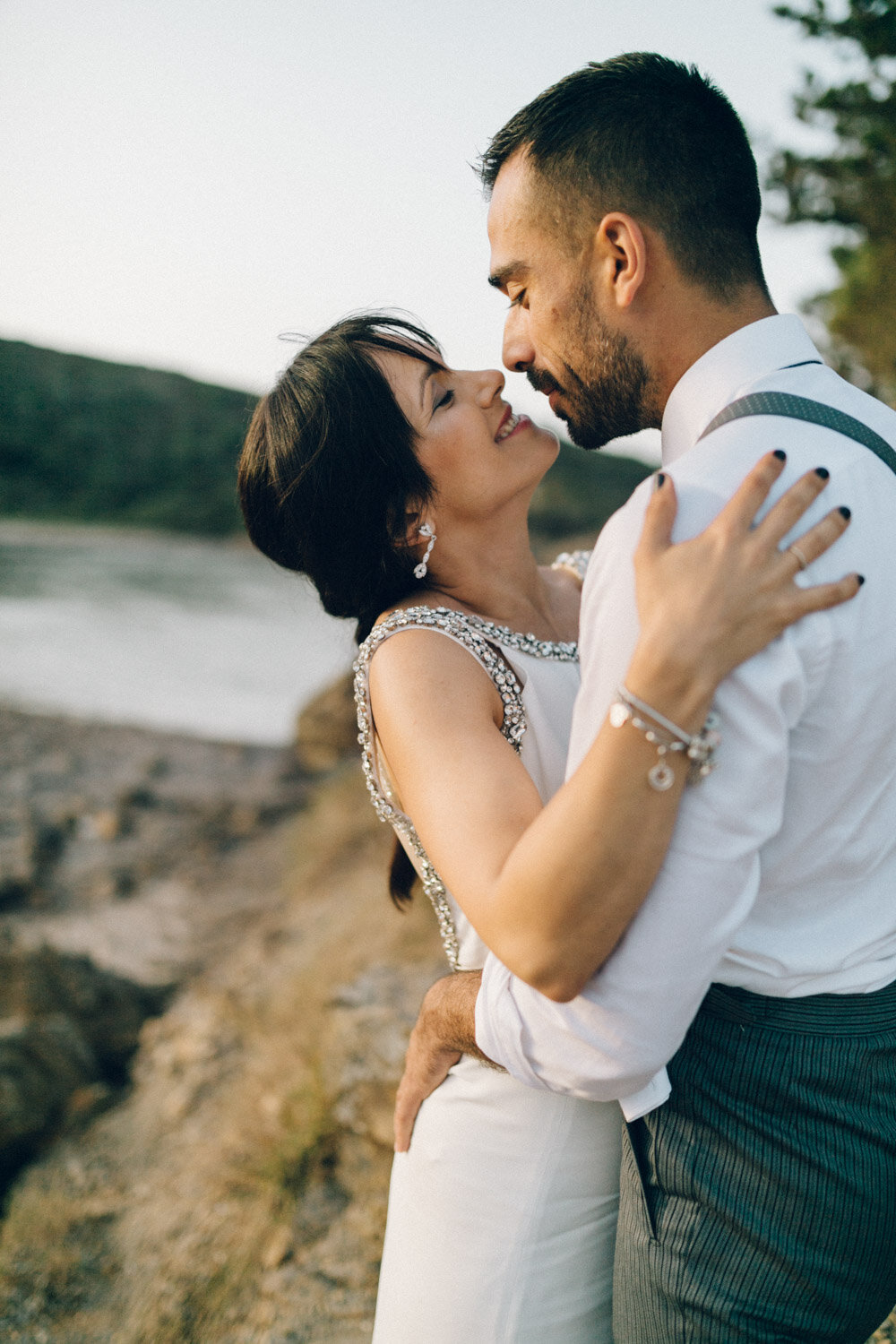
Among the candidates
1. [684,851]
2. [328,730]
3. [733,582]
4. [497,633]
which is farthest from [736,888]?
[328,730]

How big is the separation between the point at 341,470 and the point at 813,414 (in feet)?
3.20

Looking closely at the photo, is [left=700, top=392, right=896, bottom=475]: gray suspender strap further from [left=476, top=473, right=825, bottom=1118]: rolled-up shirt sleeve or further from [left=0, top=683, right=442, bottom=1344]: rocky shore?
[left=0, top=683, right=442, bottom=1344]: rocky shore

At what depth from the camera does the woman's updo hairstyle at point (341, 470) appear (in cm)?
186

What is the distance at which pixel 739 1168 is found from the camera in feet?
3.97

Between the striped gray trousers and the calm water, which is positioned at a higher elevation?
the striped gray trousers

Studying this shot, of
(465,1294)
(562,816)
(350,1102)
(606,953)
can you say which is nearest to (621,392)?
(562,816)

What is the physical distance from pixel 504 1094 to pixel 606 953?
697 mm

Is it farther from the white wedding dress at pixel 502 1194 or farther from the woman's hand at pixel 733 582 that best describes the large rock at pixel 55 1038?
the woman's hand at pixel 733 582

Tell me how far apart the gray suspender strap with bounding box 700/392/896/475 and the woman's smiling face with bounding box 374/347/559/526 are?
0.81m

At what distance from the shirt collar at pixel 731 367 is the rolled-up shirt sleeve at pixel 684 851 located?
332mm

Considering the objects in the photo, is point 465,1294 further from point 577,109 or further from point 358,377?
point 577,109

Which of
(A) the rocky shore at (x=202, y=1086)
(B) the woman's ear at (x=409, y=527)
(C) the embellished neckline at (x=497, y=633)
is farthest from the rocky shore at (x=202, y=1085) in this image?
(B) the woman's ear at (x=409, y=527)

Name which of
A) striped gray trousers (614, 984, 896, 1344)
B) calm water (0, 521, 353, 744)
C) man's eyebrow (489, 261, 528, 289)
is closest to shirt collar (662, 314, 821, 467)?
man's eyebrow (489, 261, 528, 289)

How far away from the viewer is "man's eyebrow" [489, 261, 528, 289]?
165 centimetres
